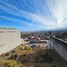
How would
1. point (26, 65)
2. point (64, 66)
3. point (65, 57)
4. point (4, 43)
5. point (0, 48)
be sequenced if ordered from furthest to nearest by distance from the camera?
point (4, 43), point (0, 48), point (65, 57), point (26, 65), point (64, 66)

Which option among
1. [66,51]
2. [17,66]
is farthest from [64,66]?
[17,66]

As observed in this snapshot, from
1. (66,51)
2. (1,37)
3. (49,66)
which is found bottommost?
(49,66)

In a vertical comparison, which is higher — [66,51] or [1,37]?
[1,37]

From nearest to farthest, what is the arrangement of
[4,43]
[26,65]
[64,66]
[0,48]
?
[64,66], [26,65], [0,48], [4,43]

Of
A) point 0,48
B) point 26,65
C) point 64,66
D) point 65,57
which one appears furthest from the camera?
point 0,48

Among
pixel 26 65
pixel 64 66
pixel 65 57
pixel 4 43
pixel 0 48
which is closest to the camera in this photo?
pixel 64 66

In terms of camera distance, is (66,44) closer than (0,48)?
Yes

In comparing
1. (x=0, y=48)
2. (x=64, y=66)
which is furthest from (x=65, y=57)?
(x=0, y=48)

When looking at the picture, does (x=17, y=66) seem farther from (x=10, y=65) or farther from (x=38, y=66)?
(x=38, y=66)

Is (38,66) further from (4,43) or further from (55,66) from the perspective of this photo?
(4,43)
